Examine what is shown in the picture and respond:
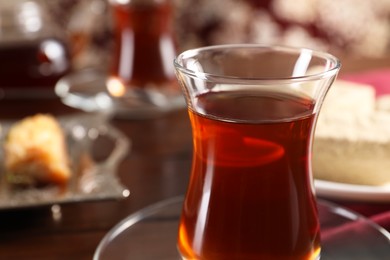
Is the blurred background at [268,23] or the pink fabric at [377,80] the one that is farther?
the blurred background at [268,23]

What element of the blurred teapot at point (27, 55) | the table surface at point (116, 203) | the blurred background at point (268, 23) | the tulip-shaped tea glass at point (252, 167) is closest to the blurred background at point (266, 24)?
the blurred background at point (268, 23)

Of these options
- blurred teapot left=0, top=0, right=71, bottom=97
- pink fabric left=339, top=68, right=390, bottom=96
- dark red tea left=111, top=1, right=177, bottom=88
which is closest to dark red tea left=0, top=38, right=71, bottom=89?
blurred teapot left=0, top=0, right=71, bottom=97

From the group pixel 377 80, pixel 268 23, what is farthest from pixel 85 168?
pixel 268 23

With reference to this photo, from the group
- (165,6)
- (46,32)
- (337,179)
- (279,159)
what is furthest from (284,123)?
(46,32)

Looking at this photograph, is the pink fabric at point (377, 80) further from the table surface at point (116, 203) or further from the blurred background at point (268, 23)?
the blurred background at point (268, 23)

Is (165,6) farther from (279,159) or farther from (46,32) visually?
(279,159)

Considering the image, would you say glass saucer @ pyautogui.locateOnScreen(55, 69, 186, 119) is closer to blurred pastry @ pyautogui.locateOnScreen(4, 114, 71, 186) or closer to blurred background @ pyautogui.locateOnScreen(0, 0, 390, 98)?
blurred pastry @ pyautogui.locateOnScreen(4, 114, 71, 186)
